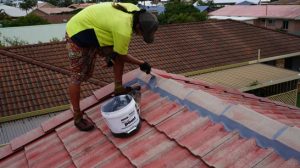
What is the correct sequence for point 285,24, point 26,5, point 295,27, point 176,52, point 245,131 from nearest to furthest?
point 245,131 → point 176,52 → point 295,27 → point 285,24 → point 26,5

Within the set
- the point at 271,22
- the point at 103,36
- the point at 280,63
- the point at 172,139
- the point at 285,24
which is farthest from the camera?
the point at 271,22

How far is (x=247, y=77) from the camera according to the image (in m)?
14.1

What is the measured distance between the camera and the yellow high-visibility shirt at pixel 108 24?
290cm

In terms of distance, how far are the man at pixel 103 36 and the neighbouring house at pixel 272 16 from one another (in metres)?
36.3

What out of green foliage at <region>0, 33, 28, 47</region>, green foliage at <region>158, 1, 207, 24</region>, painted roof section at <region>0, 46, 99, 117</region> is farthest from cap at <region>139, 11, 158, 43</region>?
green foliage at <region>158, 1, 207, 24</region>

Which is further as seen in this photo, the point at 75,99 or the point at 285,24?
the point at 285,24

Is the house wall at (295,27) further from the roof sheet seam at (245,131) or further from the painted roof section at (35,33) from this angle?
the roof sheet seam at (245,131)

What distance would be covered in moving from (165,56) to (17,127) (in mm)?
7466

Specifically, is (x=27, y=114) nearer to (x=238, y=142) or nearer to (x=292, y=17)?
(x=238, y=142)

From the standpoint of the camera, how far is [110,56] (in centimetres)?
335

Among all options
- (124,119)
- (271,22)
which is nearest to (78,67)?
(124,119)

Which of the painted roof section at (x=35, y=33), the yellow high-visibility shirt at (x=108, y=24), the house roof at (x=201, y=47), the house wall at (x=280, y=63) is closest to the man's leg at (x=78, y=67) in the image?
the yellow high-visibility shirt at (x=108, y=24)

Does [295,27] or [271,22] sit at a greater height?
[271,22]

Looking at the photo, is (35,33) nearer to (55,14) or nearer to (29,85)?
(29,85)
